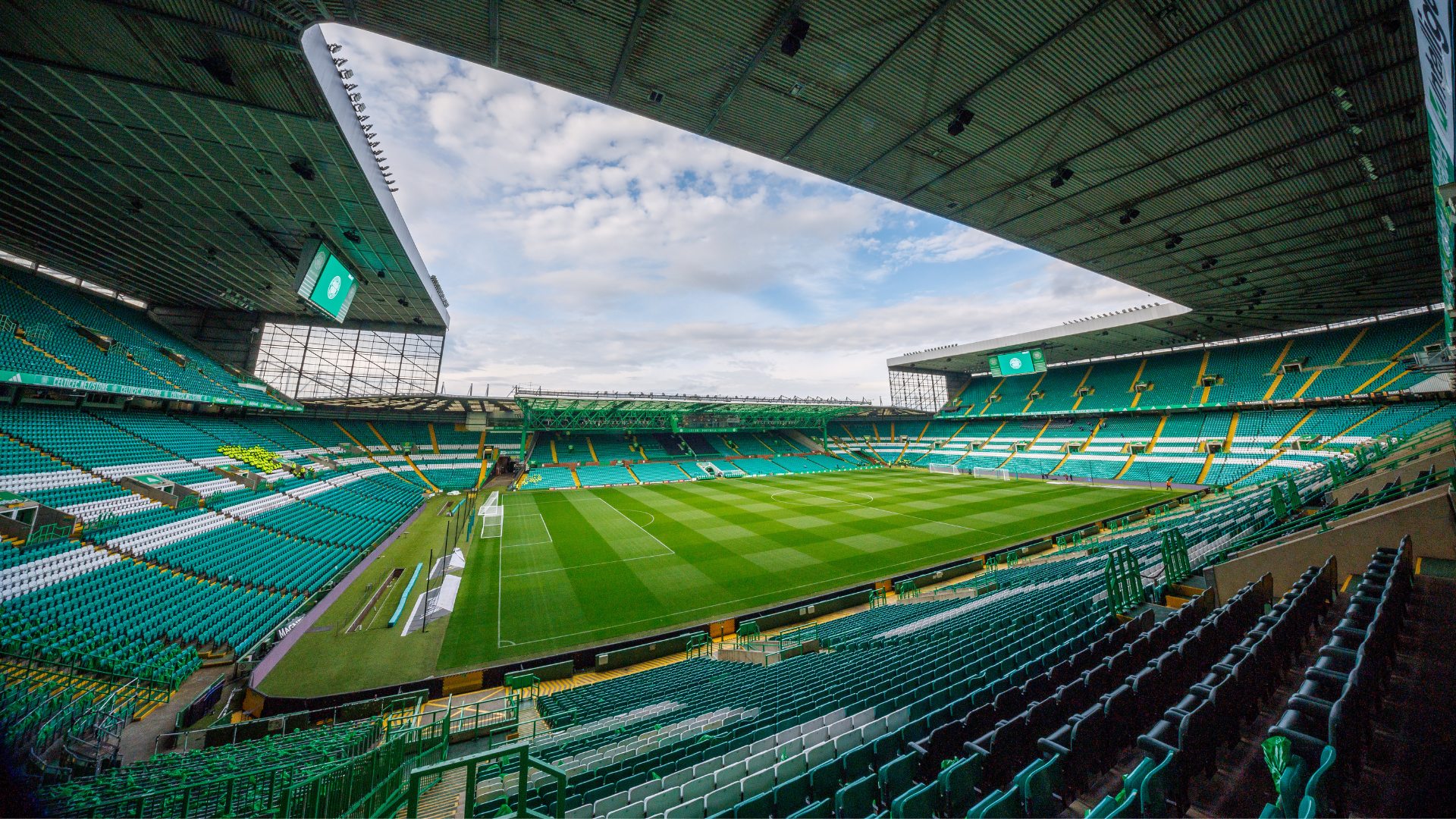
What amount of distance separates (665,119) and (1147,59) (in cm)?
887

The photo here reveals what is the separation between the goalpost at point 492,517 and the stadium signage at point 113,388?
14.0 meters

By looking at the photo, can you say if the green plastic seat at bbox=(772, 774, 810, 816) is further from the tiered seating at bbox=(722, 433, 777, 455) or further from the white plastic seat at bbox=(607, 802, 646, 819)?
the tiered seating at bbox=(722, 433, 777, 455)

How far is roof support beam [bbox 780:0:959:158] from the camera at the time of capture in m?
7.47

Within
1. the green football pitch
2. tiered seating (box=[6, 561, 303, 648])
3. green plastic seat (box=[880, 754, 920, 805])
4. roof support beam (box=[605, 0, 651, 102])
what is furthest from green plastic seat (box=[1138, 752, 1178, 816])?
tiered seating (box=[6, 561, 303, 648])

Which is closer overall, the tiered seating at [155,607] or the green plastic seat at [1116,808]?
the green plastic seat at [1116,808]

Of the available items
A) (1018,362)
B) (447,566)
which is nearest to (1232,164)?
(447,566)

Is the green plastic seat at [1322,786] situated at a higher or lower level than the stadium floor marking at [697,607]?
higher

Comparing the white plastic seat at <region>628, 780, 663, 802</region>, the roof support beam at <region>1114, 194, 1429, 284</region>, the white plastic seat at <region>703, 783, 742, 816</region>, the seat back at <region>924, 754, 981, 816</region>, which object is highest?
the roof support beam at <region>1114, 194, 1429, 284</region>

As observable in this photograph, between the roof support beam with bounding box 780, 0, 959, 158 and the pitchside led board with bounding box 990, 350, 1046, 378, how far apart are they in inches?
1282

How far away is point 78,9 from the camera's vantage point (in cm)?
846

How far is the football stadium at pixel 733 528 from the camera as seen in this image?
3.86m

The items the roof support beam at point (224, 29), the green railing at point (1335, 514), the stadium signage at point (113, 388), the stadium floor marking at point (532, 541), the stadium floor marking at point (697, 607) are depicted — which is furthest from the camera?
the stadium floor marking at point (532, 541)

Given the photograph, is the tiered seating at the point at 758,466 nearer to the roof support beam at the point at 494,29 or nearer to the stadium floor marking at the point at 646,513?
the stadium floor marking at the point at 646,513

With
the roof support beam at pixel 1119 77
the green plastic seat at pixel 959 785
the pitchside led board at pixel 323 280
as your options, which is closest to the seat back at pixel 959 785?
the green plastic seat at pixel 959 785
